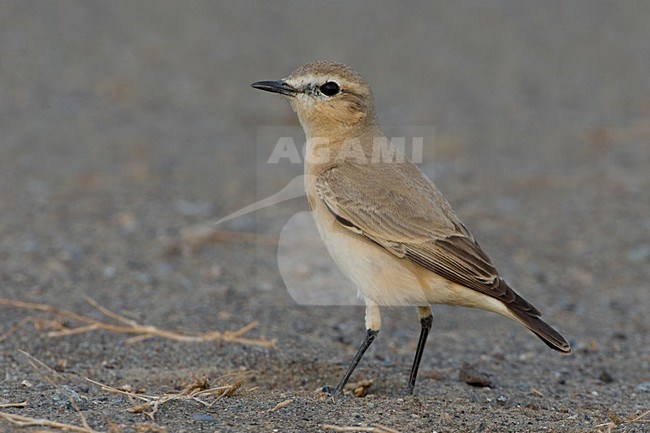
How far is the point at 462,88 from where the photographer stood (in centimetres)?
1689

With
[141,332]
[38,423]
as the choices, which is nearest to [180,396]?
[38,423]

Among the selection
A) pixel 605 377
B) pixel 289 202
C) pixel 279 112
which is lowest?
pixel 605 377

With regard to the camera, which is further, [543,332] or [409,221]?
[409,221]

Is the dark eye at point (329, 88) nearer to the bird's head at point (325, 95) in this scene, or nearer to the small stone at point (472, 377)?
the bird's head at point (325, 95)

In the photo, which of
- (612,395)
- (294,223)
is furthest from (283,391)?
(294,223)

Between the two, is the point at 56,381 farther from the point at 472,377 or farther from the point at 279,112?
the point at 279,112

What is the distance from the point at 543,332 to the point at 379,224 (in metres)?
1.35

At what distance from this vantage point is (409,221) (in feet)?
22.0

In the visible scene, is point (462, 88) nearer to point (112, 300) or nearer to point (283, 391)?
point (112, 300)

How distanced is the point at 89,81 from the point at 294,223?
246 inches

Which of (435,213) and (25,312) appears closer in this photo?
(435,213)

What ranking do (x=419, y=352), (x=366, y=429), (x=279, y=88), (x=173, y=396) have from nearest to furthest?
(x=366, y=429) → (x=173, y=396) → (x=419, y=352) → (x=279, y=88)

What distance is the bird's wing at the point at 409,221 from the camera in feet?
21.2

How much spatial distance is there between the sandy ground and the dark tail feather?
0.46 meters
